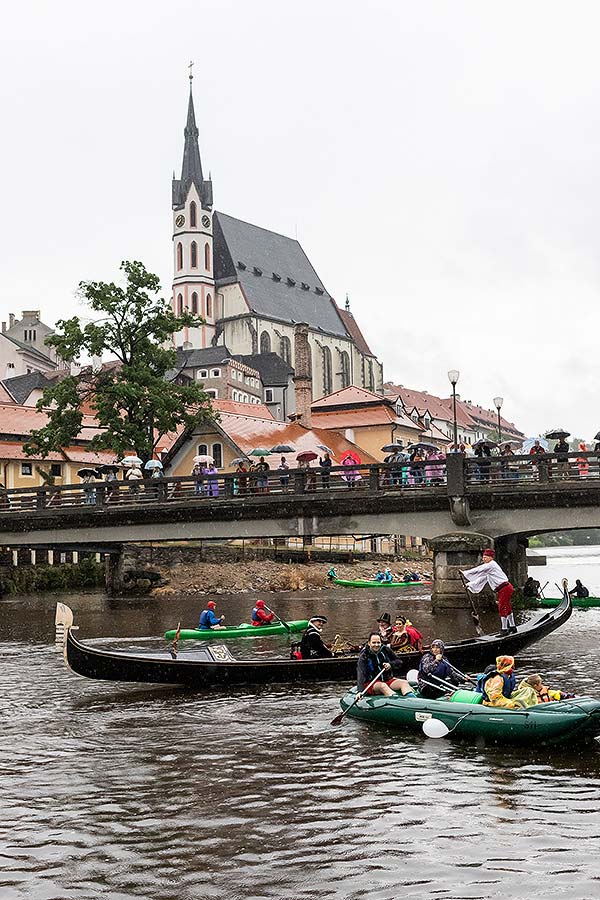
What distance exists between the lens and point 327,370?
149375 millimetres

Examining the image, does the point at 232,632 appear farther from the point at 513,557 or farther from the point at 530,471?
the point at 513,557

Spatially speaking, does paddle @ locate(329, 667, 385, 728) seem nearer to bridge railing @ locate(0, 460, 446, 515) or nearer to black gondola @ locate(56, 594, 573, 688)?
black gondola @ locate(56, 594, 573, 688)

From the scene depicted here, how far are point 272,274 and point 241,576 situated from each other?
9807 cm

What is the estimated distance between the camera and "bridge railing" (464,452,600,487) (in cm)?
3331

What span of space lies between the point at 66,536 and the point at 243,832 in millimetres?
33695

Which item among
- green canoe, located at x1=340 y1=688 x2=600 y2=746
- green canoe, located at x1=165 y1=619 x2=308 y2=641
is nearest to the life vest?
green canoe, located at x1=340 y1=688 x2=600 y2=746

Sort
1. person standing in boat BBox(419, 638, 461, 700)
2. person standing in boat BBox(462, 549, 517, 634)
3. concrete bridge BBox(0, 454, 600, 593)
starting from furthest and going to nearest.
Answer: concrete bridge BBox(0, 454, 600, 593) → person standing in boat BBox(462, 549, 517, 634) → person standing in boat BBox(419, 638, 461, 700)

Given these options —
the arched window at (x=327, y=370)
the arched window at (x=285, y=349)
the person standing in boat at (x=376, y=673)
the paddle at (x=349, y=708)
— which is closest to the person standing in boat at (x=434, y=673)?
the person standing in boat at (x=376, y=673)

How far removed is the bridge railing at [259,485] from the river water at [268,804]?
16.0 m

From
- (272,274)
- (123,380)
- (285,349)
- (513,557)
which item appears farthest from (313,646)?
(272,274)

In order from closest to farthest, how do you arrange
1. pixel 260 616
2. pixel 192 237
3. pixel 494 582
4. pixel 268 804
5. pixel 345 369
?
pixel 268 804, pixel 494 582, pixel 260 616, pixel 192 237, pixel 345 369

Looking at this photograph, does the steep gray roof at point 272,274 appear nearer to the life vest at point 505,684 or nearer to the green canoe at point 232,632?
the green canoe at point 232,632

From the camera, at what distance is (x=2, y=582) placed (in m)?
54.4

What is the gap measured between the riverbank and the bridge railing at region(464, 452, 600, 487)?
787 inches
